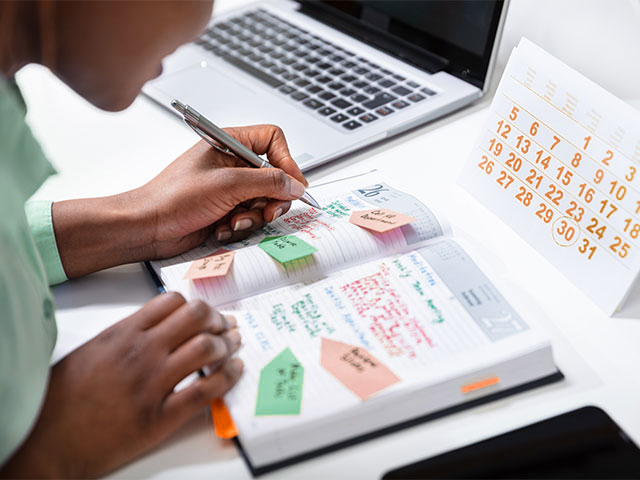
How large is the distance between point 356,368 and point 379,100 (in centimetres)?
56

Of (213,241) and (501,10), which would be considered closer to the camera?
(213,241)

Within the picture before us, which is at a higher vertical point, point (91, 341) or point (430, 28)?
point (430, 28)

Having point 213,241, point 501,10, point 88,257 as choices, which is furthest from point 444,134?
point 88,257

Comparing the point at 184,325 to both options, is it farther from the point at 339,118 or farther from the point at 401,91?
the point at 401,91

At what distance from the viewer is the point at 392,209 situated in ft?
2.65

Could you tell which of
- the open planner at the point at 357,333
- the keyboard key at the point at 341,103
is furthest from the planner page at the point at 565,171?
the keyboard key at the point at 341,103

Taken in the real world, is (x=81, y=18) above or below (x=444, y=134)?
above

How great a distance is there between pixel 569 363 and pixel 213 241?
0.42 m

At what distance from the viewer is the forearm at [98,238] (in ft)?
2.58

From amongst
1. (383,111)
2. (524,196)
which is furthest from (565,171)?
(383,111)

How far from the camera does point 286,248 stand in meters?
0.76

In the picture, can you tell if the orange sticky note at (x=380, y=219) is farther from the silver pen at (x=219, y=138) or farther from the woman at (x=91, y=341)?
the woman at (x=91, y=341)

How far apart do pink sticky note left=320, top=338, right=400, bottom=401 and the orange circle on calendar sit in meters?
0.30

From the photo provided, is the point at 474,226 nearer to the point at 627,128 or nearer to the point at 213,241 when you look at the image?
the point at 627,128
